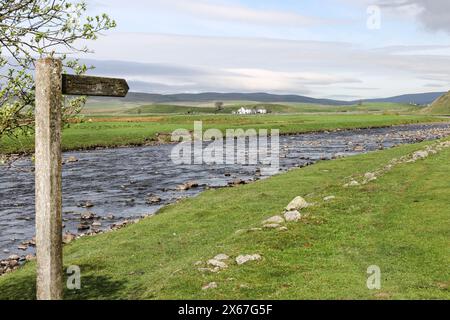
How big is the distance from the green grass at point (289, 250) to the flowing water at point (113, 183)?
5306 millimetres

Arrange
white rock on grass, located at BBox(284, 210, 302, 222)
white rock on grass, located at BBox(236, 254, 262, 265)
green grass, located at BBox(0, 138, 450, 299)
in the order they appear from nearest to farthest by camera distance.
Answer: green grass, located at BBox(0, 138, 450, 299) → white rock on grass, located at BBox(236, 254, 262, 265) → white rock on grass, located at BBox(284, 210, 302, 222)

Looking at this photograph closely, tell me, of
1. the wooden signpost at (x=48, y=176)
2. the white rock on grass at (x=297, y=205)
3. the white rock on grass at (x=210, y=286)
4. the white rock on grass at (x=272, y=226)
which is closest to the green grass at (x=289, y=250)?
the white rock on grass at (x=210, y=286)

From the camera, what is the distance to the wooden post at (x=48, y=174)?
398 inches

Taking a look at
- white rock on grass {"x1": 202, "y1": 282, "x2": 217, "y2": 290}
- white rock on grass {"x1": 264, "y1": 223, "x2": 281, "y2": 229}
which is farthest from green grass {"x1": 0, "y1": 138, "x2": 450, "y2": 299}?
white rock on grass {"x1": 264, "y1": 223, "x2": 281, "y2": 229}

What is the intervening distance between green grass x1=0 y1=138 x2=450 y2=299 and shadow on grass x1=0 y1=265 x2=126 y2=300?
4 cm

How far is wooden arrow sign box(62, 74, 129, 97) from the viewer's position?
34.9 feet

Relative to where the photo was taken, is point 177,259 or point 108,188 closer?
point 177,259

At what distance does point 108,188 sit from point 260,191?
16026 millimetres

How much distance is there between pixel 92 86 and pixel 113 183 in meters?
36.4

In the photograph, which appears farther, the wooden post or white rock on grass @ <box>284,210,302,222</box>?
white rock on grass @ <box>284,210,302,222</box>

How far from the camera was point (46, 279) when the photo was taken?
34.0ft

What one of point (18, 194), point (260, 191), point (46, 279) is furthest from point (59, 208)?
point (18, 194)

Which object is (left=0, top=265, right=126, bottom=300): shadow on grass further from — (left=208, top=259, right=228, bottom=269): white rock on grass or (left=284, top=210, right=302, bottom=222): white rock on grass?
(left=284, top=210, right=302, bottom=222): white rock on grass
